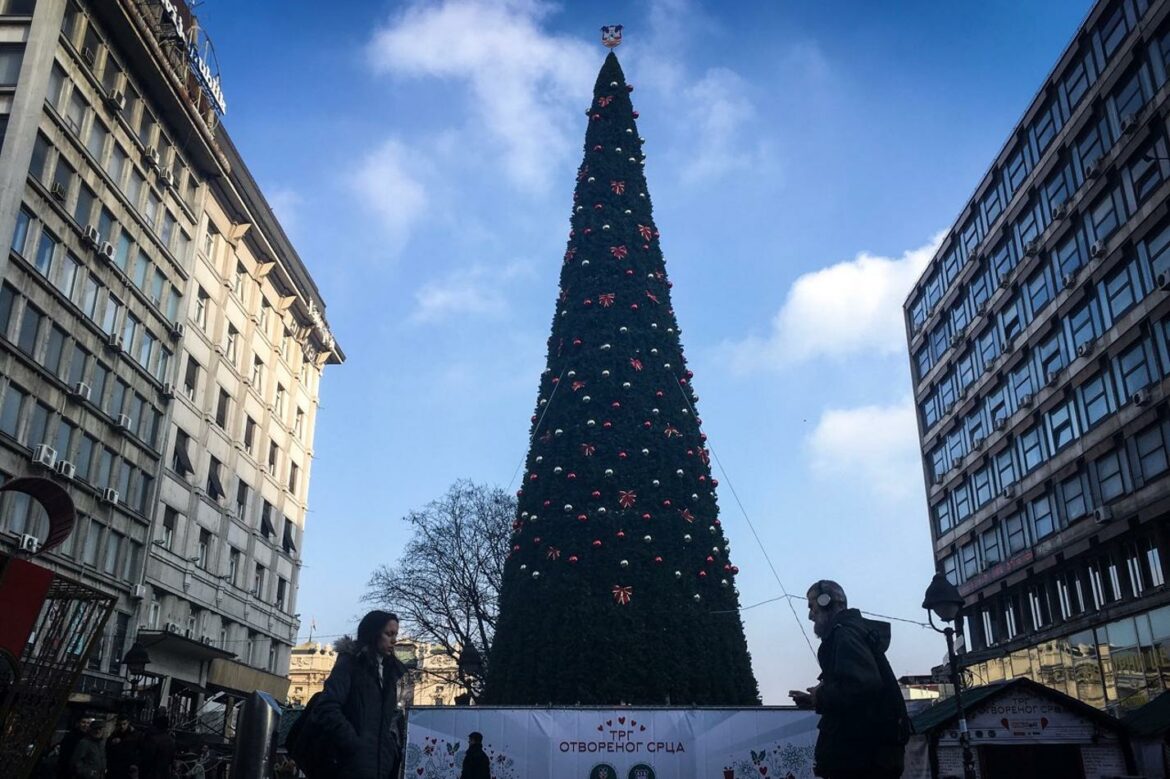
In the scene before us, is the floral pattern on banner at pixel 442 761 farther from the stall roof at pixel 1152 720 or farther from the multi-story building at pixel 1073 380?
the multi-story building at pixel 1073 380

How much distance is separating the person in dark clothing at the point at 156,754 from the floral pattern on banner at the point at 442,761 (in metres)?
4.70

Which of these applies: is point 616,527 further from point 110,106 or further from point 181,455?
point 110,106

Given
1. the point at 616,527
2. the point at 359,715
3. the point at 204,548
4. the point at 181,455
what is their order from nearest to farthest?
the point at 359,715
the point at 616,527
the point at 181,455
the point at 204,548

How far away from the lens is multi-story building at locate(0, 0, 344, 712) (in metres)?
24.6

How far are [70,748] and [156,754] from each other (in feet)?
3.73

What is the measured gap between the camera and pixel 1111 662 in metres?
27.8

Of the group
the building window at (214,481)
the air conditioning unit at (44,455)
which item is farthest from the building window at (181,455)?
the air conditioning unit at (44,455)

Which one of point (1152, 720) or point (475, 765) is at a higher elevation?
point (1152, 720)

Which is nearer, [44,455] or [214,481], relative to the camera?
[44,455]

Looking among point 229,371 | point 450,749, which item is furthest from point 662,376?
point 229,371

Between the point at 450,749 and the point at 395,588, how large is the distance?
22.1m

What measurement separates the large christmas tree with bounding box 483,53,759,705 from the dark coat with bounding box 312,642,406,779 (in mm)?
13377

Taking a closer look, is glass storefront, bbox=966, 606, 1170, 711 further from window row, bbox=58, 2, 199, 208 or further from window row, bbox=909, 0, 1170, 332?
window row, bbox=58, 2, 199, 208

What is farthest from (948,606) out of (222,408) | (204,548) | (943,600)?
(222,408)
